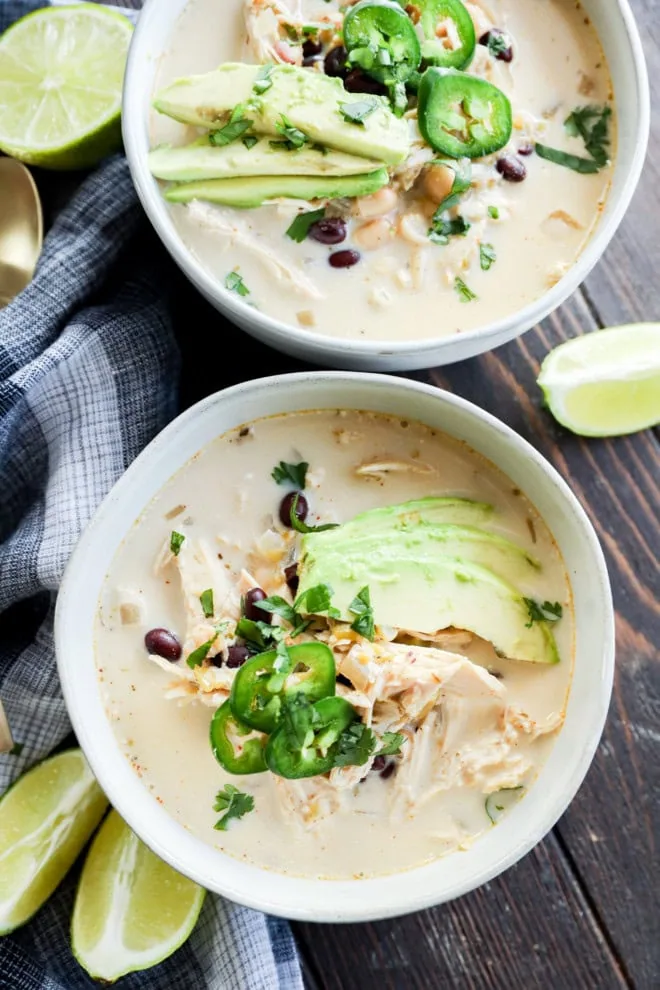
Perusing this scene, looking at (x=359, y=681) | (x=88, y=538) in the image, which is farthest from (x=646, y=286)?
(x=88, y=538)

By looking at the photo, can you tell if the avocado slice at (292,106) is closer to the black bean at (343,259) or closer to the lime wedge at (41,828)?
the black bean at (343,259)

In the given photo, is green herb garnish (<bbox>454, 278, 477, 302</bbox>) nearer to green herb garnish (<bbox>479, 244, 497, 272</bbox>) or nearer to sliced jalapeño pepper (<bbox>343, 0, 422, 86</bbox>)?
green herb garnish (<bbox>479, 244, 497, 272</bbox>)

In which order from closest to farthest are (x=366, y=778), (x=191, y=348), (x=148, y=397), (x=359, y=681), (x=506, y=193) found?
(x=359, y=681) → (x=366, y=778) → (x=506, y=193) → (x=148, y=397) → (x=191, y=348)

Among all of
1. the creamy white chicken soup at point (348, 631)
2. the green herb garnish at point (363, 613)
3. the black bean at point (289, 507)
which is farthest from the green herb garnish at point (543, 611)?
the black bean at point (289, 507)

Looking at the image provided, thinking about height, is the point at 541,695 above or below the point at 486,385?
below

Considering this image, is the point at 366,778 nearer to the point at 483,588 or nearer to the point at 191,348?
the point at 483,588

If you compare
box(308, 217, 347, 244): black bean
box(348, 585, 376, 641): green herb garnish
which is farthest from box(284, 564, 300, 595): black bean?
box(308, 217, 347, 244): black bean
